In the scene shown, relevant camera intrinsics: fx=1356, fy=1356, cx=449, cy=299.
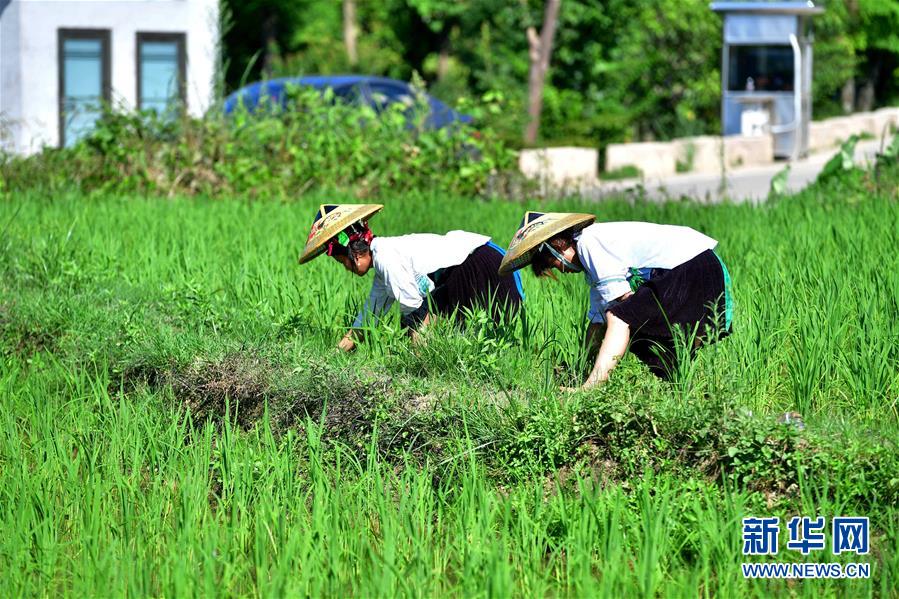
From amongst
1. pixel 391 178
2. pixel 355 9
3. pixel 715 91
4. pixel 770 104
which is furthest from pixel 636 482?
pixel 355 9

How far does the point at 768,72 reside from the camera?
20.7m

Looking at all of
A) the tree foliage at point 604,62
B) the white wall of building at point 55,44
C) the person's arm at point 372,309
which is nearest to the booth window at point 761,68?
the tree foliage at point 604,62

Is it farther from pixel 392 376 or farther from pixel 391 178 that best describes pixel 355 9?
pixel 392 376

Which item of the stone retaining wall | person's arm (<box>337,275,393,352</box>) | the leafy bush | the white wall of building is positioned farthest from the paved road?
person's arm (<box>337,275,393,352</box>)

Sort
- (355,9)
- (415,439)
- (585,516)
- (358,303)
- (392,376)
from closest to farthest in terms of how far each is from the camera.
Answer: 1. (585,516)
2. (415,439)
3. (392,376)
4. (358,303)
5. (355,9)

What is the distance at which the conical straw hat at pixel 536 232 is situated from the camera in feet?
16.6

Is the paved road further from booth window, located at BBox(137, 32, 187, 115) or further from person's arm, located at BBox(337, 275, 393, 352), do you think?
person's arm, located at BBox(337, 275, 393, 352)

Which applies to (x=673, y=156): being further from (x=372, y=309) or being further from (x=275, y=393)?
(x=275, y=393)

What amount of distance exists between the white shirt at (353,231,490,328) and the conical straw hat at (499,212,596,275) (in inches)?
25.8

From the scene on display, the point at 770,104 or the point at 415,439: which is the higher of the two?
the point at 770,104

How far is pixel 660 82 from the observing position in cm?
2614

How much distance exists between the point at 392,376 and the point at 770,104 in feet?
54.3

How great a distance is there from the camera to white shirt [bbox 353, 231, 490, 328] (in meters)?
5.77

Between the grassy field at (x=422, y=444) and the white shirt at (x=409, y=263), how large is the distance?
7.5 inches
